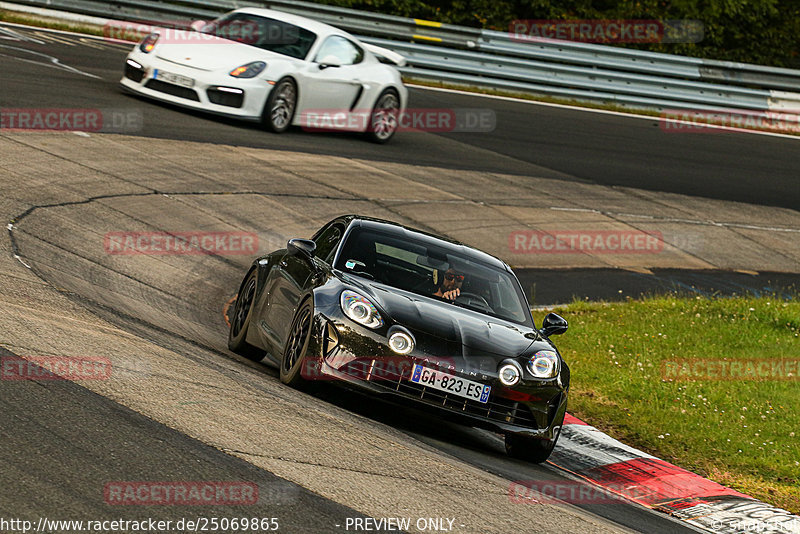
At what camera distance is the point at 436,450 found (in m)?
6.77

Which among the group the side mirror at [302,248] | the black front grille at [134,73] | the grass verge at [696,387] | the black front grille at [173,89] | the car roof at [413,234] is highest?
the black front grille at [134,73]

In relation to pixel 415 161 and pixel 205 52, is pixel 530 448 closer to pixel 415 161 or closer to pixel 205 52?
pixel 205 52

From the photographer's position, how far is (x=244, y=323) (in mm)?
8883

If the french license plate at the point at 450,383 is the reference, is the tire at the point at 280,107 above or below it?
above

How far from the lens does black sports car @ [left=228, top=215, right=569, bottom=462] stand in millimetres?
7051

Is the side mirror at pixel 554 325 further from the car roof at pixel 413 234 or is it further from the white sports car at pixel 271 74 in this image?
the white sports car at pixel 271 74

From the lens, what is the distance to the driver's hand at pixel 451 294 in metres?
8.11

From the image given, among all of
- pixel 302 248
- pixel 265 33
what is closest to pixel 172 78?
pixel 265 33

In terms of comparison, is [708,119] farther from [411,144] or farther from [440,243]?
[440,243]

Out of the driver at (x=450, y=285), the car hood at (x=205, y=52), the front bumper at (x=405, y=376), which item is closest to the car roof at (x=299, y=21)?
the car hood at (x=205, y=52)

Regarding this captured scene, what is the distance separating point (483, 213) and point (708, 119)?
34.2 ft

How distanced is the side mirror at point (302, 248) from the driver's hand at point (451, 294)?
3.28ft

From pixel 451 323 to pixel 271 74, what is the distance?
10053 millimetres

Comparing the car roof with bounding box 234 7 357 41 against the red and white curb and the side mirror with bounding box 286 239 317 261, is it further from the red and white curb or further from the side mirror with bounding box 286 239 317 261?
the red and white curb
